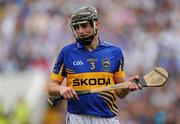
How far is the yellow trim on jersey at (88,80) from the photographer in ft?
28.0

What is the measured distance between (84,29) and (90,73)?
0.48 m

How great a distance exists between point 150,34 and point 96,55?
22.8 ft

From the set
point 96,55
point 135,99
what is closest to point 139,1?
point 135,99

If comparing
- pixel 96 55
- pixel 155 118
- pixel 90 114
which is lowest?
pixel 155 118

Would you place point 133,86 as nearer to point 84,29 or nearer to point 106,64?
point 106,64

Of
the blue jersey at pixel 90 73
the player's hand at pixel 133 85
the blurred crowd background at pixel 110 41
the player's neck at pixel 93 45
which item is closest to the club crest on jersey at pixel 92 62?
the blue jersey at pixel 90 73

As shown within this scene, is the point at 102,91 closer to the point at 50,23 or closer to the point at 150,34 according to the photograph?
the point at 150,34

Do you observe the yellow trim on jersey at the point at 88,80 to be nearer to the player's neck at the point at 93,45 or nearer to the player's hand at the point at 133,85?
the player's neck at the point at 93,45

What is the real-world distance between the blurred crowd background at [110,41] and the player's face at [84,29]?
439 cm

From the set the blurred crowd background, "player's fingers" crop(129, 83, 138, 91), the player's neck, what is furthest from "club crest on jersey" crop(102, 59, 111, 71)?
the blurred crowd background

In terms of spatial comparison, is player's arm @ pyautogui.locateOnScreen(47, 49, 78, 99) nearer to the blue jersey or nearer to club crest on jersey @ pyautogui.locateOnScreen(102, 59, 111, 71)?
the blue jersey

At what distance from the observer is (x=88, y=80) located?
8547 millimetres

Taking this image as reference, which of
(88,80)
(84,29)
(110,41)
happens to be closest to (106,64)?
(88,80)

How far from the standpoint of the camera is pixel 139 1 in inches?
658
